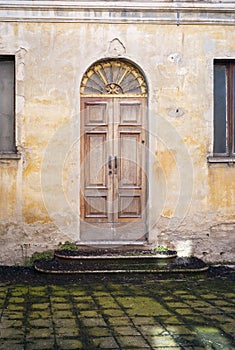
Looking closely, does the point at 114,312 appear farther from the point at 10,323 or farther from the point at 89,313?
the point at 10,323

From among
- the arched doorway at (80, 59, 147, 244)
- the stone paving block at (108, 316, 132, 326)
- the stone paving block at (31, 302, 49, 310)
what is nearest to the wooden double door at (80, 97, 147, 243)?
the arched doorway at (80, 59, 147, 244)

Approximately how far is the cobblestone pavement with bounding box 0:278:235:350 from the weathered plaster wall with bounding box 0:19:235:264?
138 centimetres

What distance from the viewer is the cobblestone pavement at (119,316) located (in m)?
4.57

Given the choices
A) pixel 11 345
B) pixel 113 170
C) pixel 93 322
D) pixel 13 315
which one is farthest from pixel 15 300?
pixel 113 170

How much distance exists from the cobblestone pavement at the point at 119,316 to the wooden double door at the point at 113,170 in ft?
4.89

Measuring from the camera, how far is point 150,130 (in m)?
8.58

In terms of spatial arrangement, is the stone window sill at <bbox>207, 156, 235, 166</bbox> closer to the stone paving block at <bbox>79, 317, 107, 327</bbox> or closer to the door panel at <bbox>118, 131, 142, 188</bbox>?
the door panel at <bbox>118, 131, 142, 188</bbox>

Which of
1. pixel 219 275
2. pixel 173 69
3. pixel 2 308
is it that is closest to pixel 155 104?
pixel 173 69

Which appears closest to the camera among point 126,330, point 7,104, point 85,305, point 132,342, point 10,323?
point 132,342

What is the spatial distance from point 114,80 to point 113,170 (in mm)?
1453

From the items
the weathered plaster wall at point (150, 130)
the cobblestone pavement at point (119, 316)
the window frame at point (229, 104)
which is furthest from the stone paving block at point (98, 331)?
the window frame at point (229, 104)

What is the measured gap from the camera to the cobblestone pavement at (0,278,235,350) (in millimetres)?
4574

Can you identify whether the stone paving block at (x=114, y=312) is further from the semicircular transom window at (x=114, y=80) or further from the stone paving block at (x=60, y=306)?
the semicircular transom window at (x=114, y=80)

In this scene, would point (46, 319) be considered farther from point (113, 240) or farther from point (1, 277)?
point (113, 240)
